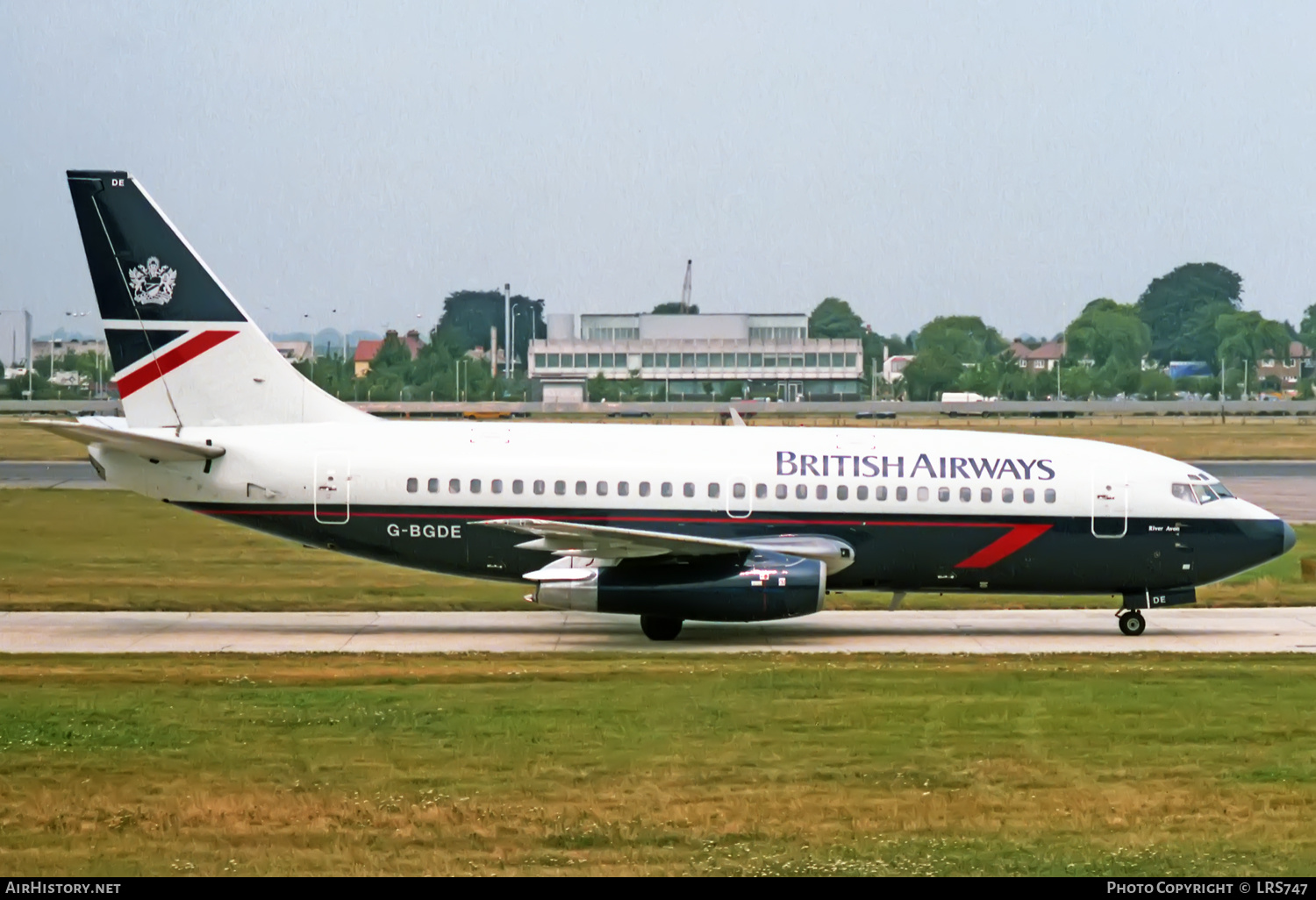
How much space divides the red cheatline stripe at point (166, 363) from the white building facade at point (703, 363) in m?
128

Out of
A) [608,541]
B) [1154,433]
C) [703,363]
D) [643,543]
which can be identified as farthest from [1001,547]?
[703,363]

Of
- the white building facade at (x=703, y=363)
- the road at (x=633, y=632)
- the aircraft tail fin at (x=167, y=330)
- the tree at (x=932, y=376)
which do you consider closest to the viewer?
the road at (x=633, y=632)

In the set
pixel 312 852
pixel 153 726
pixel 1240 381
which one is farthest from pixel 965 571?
pixel 1240 381

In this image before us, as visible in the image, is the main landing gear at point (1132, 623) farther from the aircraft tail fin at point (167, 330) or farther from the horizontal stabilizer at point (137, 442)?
the horizontal stabilizer at point (137, 442)

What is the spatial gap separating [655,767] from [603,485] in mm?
10953

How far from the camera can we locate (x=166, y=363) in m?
28.0

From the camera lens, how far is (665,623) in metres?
27.0

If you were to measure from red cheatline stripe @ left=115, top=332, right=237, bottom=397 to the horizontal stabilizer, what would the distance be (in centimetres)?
79

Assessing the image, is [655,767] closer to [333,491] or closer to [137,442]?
[333,491]

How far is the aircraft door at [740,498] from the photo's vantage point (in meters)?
27.2

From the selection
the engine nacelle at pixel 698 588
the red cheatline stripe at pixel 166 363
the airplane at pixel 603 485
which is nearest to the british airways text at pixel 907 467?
the airplane at pixel 603 485

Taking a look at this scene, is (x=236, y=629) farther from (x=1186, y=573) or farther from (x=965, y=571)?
(x=1186, y=573)

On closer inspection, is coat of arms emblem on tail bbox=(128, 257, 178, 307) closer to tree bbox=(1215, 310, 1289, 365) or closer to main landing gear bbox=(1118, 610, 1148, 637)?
main landing gear bbox=(1118, 610, 1148, 637)

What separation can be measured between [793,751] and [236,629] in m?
13.4
